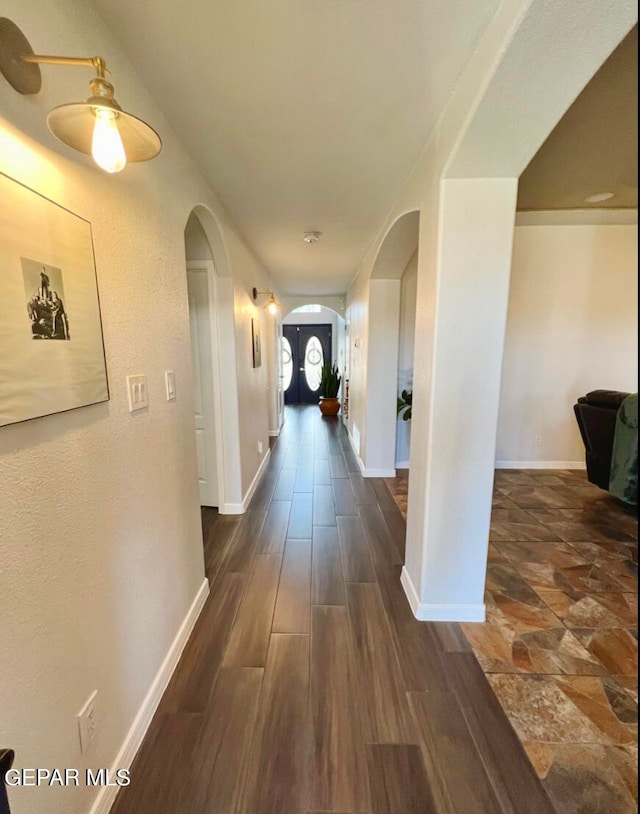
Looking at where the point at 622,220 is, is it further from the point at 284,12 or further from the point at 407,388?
the point at 284,12

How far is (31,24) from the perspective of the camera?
0.79 m

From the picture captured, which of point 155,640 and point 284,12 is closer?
point 284,12

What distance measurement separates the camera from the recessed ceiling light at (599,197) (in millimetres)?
2852

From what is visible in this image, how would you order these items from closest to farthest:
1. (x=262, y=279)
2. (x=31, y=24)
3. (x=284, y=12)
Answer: (x=31, y=24)
(x=284, y=12)
(x=262, y=279)

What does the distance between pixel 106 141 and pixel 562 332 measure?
4444 millimetres

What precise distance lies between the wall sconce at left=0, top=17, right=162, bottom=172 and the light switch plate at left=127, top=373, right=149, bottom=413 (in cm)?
67

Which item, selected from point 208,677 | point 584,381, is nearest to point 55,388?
point 208,677

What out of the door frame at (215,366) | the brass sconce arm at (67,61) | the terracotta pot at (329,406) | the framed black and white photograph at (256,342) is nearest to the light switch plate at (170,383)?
the brass sconce arm at (67,61)

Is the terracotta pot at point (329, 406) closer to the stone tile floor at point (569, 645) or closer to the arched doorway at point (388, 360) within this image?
the arched doorway at point (388, 360)

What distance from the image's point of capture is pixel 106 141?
2.35 feet

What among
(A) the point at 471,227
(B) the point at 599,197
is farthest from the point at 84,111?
(B) the point at 599,197

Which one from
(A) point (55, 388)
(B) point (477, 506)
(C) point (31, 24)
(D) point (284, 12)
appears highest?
(D) point (284, 12)

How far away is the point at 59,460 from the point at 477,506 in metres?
1.69

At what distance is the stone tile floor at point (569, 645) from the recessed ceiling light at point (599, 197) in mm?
2698
